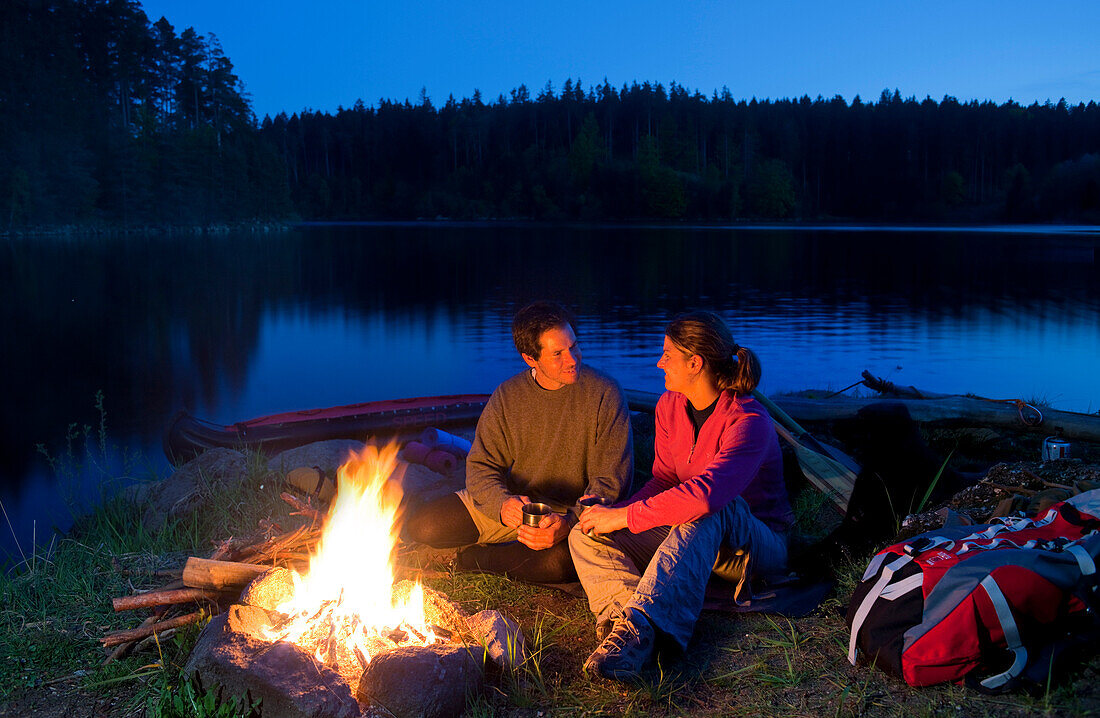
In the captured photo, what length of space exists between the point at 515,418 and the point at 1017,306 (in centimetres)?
2412

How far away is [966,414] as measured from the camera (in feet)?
23.6

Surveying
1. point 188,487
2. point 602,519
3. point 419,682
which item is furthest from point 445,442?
point 419,682

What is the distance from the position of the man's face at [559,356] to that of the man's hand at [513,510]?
23.3 inches

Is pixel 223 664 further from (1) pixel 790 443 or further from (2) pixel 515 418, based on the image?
(1) pixel 790 443

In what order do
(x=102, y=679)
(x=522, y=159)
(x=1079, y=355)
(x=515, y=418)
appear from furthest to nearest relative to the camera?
(x=522, y=159), (x=1079, y=355), (x=515, y=418), (x=102, y=679)

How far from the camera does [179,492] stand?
6.40 metres

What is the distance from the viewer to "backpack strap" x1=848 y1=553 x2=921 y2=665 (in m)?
3.15

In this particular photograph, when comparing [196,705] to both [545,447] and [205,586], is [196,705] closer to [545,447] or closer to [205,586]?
[205,586]

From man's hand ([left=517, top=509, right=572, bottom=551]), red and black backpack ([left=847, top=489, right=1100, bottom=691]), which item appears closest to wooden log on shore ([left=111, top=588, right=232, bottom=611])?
man's hand ([left=517, top=509, right=572, bottom=551])

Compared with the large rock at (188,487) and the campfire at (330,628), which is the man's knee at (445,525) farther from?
the large rock at (188,487)

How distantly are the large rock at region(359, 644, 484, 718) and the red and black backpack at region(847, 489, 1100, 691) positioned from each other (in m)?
1.50

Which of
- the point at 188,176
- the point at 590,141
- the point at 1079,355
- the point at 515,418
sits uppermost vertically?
the point at 590,141

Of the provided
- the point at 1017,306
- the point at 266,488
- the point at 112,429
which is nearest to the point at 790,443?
the point at 266,488

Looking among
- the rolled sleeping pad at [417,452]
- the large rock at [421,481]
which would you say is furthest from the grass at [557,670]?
the rolled sleeping pad at [417,452]
